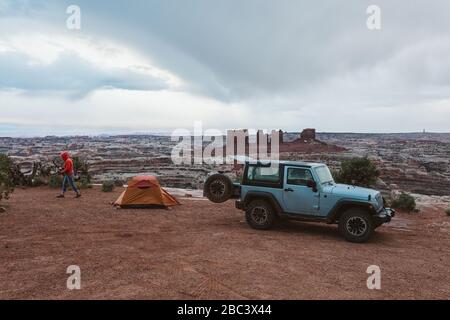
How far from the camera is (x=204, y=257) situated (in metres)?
8.11

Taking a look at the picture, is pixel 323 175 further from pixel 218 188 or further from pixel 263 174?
pixel 218 188

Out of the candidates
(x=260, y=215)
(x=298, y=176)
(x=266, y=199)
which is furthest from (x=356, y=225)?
(x=260, y=215)

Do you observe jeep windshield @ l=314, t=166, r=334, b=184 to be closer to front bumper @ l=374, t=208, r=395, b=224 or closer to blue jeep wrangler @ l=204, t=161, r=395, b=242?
blue jeep wrangler @ l=204, t=161, r=395, b=242

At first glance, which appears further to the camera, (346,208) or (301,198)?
(301,198)

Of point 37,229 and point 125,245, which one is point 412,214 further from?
point 37,229

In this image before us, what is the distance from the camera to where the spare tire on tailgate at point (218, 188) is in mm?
11328

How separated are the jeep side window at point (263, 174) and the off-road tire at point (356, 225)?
1996 millimetres

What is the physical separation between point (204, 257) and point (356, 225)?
159 inches

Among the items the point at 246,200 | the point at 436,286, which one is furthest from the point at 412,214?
the point at 436,286

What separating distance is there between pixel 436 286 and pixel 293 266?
2.45 metres

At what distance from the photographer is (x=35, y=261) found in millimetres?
7789

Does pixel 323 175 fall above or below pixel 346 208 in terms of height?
above

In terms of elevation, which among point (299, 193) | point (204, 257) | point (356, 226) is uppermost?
point (299, 193)

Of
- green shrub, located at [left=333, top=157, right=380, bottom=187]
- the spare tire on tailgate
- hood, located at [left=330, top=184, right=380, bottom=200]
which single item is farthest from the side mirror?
green shrub, located at [left=333, top=157, right=380, bottom=187]
